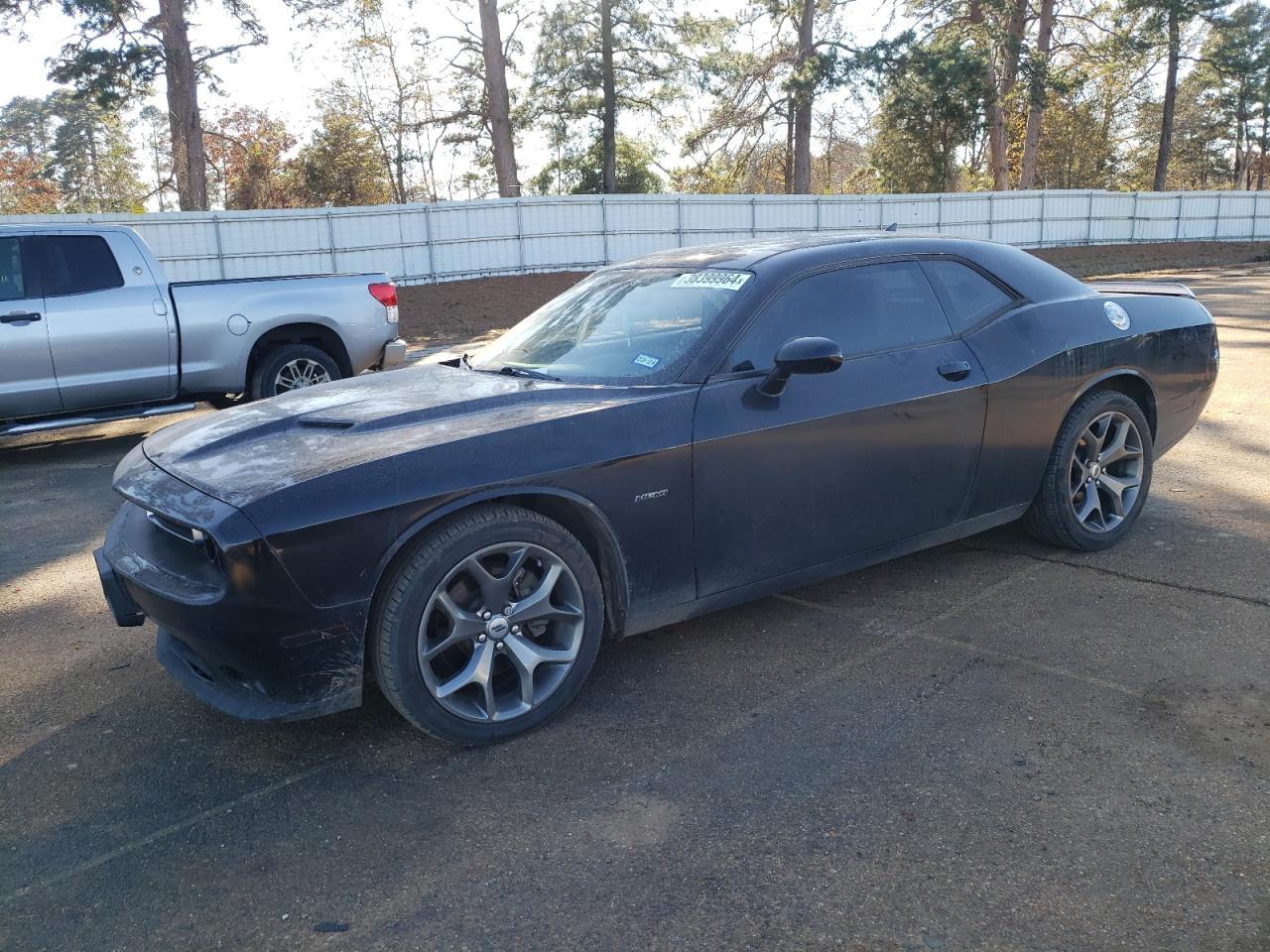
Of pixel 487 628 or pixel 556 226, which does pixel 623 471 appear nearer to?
pixel 487 628

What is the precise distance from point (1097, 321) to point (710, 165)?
2992 cm

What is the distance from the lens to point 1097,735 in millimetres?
3232

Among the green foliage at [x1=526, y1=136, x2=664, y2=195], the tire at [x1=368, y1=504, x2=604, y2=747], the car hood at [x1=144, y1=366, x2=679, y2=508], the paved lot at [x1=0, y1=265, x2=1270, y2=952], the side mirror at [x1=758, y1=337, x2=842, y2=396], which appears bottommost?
the paved lot at [x1=0, y1=265, x2=1270, y2=952]

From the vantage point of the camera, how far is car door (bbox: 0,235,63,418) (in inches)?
295

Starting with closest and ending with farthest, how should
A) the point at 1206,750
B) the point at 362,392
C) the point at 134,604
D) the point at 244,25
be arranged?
the point at 1206,750 < the point at 134,604 < the point at 362,392 < the point at 244,25

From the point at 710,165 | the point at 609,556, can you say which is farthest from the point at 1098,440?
the point at 710,165

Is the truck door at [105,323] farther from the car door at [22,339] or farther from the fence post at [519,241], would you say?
the fence post at [519,241]

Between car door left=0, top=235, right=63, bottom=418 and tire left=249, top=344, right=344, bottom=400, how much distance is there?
1.52 metres

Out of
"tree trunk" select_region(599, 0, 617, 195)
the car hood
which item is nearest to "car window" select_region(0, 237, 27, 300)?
the car hood

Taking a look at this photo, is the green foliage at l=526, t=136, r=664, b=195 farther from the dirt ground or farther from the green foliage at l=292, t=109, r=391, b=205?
the dirt ground

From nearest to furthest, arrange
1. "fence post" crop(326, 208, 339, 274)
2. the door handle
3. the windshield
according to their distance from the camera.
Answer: the windshield → the door handle → "fence post" crop(326, 208, 339, 274)

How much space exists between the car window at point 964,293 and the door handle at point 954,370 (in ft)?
0.66

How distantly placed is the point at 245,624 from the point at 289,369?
246 inches

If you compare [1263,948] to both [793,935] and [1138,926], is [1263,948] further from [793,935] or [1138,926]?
[793,935]
